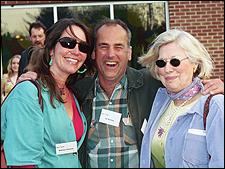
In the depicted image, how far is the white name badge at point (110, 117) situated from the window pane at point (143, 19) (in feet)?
18.2

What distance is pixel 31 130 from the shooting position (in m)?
3.04

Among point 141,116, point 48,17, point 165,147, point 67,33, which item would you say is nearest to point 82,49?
point 67,33

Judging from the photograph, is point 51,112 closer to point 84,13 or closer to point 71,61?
point 71,61

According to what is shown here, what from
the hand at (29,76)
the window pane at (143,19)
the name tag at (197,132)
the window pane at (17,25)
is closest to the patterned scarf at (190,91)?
the name tag at (197,132)

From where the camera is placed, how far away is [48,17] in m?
9.17

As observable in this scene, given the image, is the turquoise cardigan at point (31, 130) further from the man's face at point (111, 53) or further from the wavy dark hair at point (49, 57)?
the man's face at point (111, 53)

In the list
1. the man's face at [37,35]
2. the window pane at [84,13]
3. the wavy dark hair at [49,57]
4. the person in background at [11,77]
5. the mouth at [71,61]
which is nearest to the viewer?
the wavy dark hair at [49,57]

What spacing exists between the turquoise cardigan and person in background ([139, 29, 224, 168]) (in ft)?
2.12

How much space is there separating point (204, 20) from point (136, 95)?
19.0 ft

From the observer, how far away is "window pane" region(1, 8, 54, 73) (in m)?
9.03

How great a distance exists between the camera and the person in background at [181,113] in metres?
2.97

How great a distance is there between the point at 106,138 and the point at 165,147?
60 cm

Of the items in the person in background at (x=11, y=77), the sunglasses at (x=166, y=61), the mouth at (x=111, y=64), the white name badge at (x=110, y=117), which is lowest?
the person in background at (x=11, y=77)

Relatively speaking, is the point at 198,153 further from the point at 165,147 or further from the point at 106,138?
the point at 106,138
